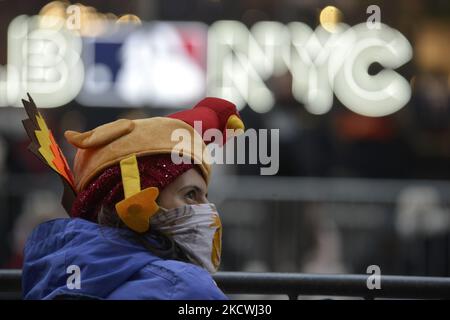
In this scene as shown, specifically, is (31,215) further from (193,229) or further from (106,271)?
(106,271)

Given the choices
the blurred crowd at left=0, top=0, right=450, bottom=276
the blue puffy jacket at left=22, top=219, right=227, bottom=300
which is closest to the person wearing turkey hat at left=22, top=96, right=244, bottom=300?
the blue puffy jacket at left=22, top=219, right=227, bottom=300

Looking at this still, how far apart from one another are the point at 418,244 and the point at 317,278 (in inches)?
224

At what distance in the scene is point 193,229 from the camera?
244cm

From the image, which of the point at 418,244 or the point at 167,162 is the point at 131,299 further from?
the point at 418,244

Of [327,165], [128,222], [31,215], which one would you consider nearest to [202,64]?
[327,165]

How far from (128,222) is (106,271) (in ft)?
0.41

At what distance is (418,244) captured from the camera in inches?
333

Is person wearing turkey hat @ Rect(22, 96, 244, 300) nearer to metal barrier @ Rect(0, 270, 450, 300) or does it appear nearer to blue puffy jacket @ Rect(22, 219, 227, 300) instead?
blue puffy jacket @ Rect(22, 219, 227, 300)

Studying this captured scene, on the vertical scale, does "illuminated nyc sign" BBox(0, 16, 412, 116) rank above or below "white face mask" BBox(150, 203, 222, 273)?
above

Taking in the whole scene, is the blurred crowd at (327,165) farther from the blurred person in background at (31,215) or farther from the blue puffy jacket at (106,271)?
the blue puffy jacket at (106,271)

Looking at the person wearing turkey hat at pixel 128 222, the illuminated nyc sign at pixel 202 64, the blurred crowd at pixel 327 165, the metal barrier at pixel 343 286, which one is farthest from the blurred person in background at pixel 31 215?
the person wearing turkey hat at pixel 128 222

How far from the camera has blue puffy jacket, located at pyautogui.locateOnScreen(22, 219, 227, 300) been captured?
2.23m

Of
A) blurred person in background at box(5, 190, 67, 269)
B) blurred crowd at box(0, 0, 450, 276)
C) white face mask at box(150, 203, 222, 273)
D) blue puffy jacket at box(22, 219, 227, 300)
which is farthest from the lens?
blurred crowd at box(0, 0, 450, 276)

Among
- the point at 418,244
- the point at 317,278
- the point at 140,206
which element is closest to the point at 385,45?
the point at 418,244
